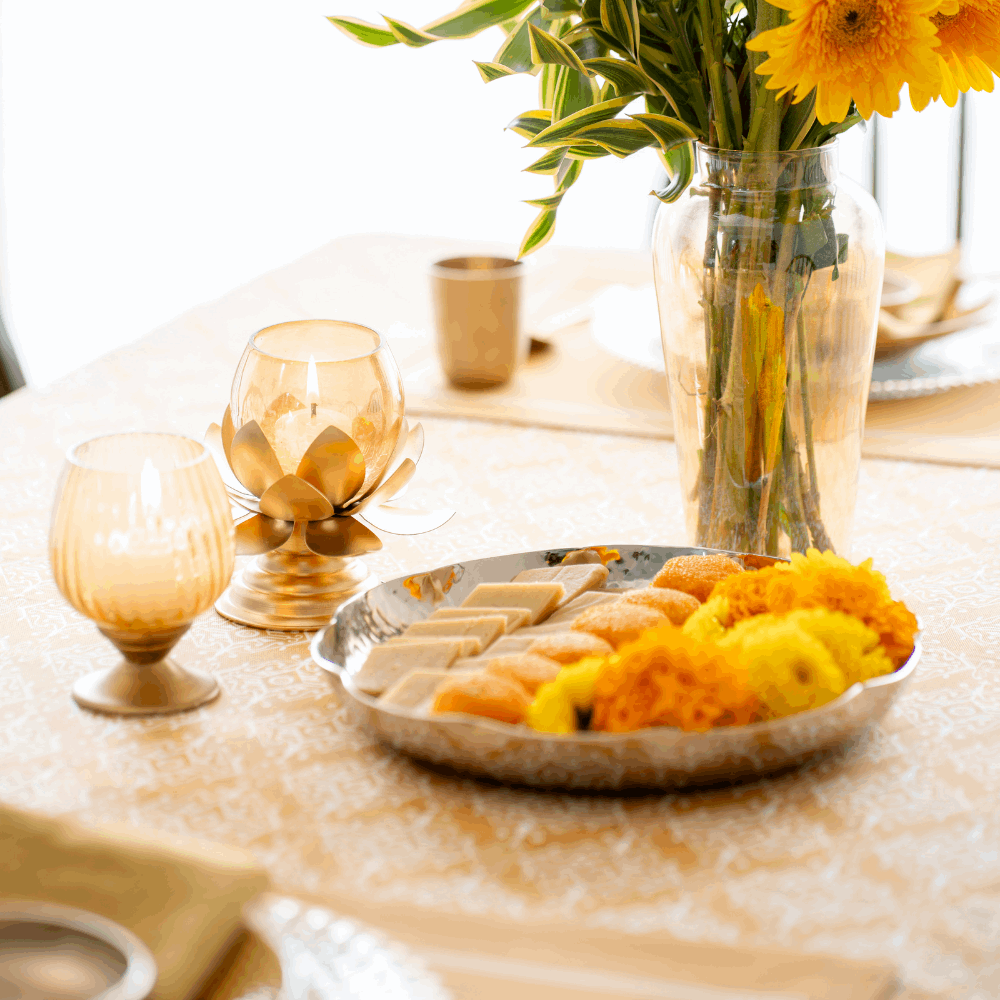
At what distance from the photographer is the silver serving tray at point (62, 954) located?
1.56ft

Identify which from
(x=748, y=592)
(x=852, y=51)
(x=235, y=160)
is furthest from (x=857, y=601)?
(x=235, y=160)

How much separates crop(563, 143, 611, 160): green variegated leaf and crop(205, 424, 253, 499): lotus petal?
0.30 metres

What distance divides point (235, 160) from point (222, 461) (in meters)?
3.27

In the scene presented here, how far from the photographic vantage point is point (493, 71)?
783 mm

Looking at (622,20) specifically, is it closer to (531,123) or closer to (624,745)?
(531,123)

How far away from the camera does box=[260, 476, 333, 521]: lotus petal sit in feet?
2.46

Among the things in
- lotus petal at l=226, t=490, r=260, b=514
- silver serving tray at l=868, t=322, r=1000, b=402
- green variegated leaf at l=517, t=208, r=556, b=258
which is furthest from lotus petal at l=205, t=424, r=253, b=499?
silver serving tray at l=868, t=322, r=1000, b=402

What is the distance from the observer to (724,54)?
76 cm

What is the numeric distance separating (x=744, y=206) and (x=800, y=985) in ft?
1.53

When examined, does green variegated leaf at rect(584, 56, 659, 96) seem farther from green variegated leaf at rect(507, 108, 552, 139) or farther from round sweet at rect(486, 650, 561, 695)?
round sweet at rect(486, 650, 561, 695)

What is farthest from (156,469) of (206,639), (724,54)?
(724,54)

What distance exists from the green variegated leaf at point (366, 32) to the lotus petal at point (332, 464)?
250mm

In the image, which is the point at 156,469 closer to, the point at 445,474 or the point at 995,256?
the point at 445,474

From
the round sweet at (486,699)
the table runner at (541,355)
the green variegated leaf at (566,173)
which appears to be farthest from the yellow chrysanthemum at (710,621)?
the table runner at (541,355)
